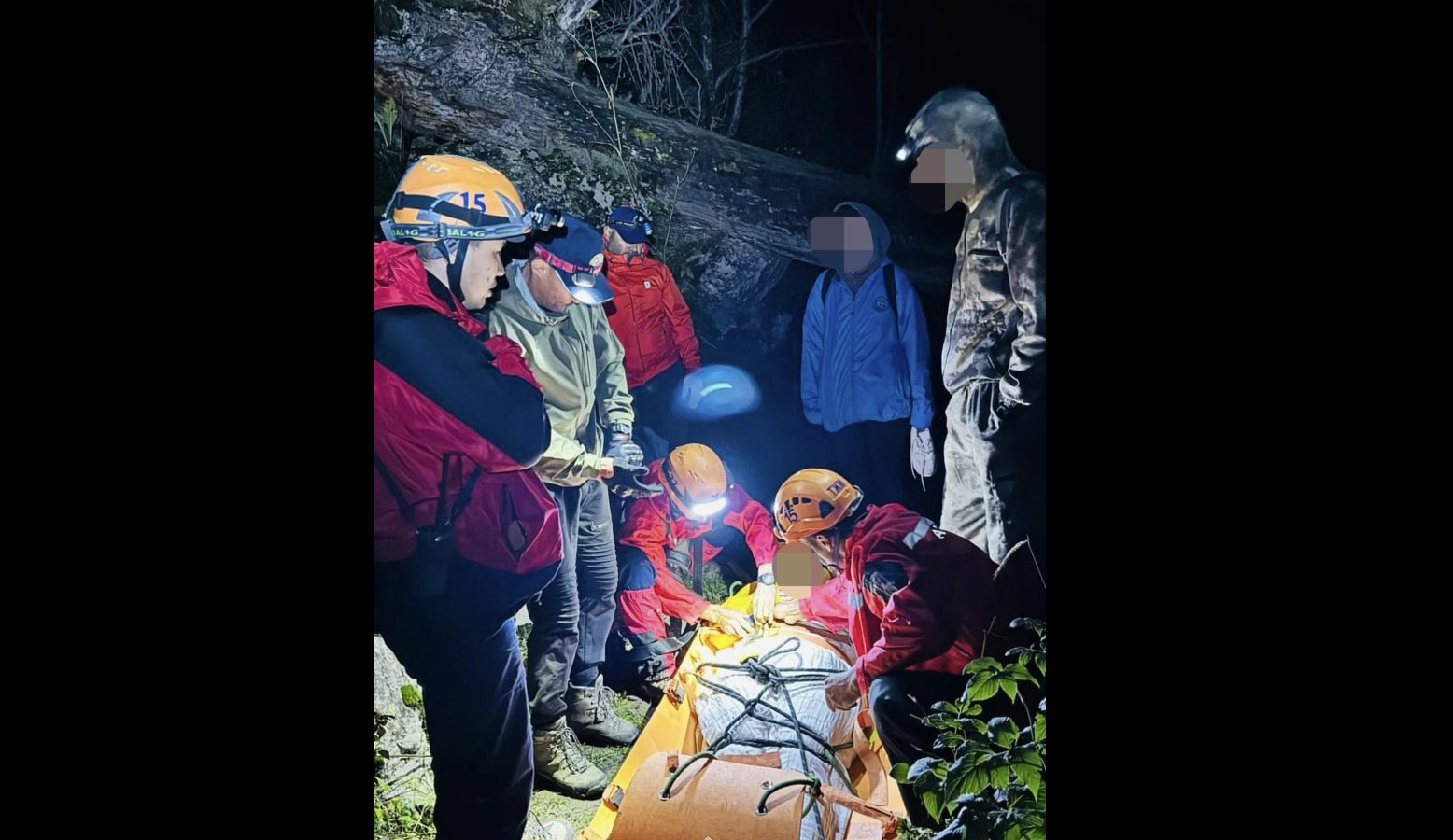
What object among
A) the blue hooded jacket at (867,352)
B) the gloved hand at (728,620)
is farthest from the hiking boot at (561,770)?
the blue hooded jacket at (867,352)

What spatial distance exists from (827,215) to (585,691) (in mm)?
1298

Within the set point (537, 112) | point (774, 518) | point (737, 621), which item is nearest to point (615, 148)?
point (537, 112)

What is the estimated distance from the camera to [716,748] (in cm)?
245

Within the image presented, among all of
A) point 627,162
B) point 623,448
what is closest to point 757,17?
point 627,162

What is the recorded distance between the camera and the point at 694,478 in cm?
247

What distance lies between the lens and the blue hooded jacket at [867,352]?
251cm

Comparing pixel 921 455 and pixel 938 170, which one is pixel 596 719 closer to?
pixel 921 455

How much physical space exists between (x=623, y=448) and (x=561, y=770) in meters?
0.79

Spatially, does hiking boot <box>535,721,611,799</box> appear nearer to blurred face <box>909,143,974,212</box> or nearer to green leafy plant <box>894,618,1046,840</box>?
green leafy plant <box>894,618,1046,840</box>

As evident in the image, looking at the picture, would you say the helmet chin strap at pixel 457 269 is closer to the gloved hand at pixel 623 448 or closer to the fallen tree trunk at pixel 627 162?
the fallen tree trunk at pixel 627 162

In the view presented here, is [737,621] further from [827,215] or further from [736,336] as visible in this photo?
[827,215]

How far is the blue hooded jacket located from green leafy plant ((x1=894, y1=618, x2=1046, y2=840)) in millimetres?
634

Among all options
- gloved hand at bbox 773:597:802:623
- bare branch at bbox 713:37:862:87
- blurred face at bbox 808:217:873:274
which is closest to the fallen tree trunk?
blurred face at bbox 808:217:873:274

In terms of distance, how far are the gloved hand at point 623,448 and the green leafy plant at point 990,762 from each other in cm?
95
